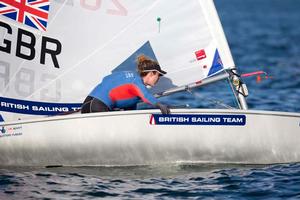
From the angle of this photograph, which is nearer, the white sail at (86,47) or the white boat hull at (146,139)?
the white boat hull at (146,139)

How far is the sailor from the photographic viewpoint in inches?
351

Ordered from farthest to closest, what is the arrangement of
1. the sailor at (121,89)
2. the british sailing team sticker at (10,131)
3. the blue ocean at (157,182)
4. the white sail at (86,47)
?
the white sail at (86,47) → the british sailing team sticker at (10,131) → the sailor at (121,89) → the blue ocean at (157,182)

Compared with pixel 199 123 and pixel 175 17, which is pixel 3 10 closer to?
pixel 175 17

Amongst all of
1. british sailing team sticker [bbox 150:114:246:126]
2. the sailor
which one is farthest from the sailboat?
the sailor

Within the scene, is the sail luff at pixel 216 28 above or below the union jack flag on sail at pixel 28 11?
below

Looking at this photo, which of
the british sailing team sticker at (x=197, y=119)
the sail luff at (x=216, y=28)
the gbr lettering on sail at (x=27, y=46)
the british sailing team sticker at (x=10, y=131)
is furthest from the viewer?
the gbr lettering on sail at (x=27, y=46)

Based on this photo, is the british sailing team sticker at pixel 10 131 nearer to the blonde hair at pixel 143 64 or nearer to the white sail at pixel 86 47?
the white sail at pixel 86 47

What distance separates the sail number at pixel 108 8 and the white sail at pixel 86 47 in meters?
0.01

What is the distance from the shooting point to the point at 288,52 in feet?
79.6

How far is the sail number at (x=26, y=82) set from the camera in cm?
960

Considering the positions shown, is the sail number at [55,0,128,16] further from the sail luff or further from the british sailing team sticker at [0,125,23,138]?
the british sailing team sticker at [0,125,23,138]

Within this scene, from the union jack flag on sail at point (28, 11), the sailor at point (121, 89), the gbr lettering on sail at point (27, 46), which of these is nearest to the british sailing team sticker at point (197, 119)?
the sailor at point (121, 89)

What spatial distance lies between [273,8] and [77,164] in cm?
4462

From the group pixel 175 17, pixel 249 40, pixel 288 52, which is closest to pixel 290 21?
pixel 249 40
